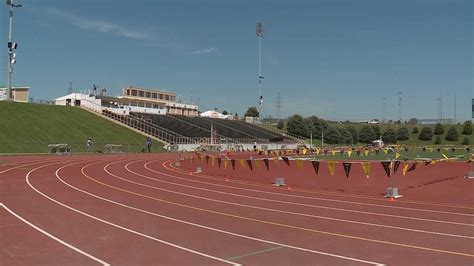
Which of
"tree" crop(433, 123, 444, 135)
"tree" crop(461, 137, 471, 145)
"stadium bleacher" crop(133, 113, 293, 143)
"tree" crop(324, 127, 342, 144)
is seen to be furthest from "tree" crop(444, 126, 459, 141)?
"stadium bleacher" crop(133, 113, 293, 143)

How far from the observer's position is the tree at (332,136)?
91.1 meters

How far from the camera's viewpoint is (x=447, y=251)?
8.85 m

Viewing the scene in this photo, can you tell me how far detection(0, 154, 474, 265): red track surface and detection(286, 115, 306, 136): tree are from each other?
235 feet

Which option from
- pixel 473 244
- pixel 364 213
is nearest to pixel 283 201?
pixel 364 213

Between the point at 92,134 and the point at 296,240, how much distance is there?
4893cm

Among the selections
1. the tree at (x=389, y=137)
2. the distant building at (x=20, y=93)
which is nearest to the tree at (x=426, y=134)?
the tree at (x=389, y=137)

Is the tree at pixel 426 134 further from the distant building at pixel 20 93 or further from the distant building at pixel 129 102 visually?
the distant building at pixel 20 93

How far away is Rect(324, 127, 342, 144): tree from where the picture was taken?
91075 millimetres

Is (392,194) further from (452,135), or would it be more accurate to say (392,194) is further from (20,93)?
(452,135)

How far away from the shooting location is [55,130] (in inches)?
2077

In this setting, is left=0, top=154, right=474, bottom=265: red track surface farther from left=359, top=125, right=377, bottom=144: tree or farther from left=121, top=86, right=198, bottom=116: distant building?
left=121, top=86, right=198, bottom=116: distant building

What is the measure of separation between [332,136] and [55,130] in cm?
5566

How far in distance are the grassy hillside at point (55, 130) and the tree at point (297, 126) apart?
1606 inches

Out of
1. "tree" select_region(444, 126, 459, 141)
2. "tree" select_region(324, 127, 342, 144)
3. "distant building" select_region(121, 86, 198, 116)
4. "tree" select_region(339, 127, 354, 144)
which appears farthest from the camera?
"distant building" select_region(121, 86, 198, 116)
